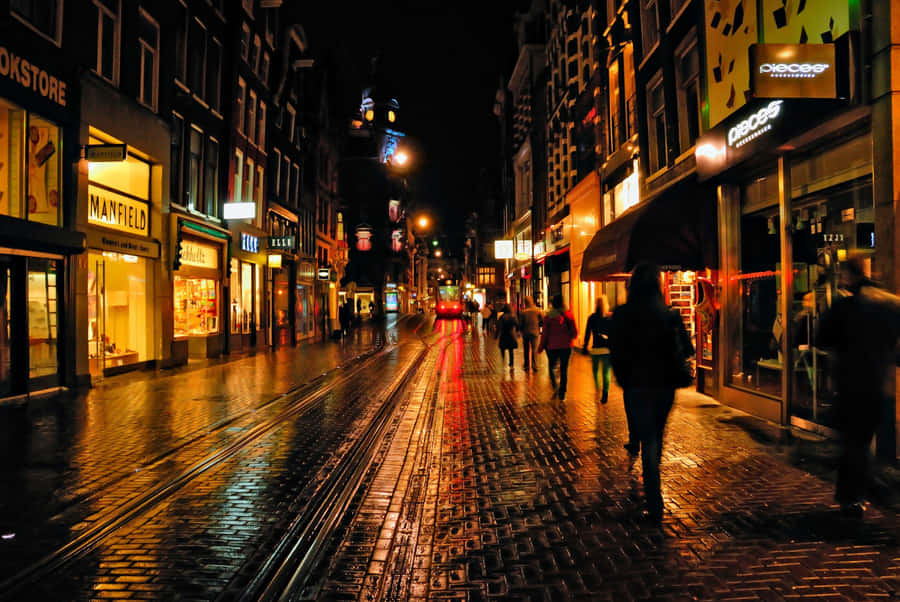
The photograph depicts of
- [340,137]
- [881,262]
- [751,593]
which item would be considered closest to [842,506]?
[751,593]

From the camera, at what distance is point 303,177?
35781 mm

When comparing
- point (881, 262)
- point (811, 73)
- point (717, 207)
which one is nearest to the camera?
point (881, 262)

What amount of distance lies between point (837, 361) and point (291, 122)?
3184cm

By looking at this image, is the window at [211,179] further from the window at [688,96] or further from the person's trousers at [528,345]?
the window at [688,96]

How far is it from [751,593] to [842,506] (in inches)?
70.9

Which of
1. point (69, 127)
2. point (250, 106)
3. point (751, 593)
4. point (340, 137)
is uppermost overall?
point (340, 137)

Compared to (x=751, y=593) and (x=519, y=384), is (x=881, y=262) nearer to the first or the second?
(x=751, y=593)

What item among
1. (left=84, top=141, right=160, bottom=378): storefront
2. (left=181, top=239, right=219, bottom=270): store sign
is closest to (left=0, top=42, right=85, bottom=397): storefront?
(left=84, top=141, right=160, bottom=378): storefront

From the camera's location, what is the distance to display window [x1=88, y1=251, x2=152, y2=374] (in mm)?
15188

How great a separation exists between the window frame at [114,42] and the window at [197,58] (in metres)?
4.56

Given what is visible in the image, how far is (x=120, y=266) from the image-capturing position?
16.6 metres

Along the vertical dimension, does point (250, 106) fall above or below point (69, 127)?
above

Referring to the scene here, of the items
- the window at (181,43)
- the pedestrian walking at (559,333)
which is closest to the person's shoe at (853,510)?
the pedestrian walking at (559,333)

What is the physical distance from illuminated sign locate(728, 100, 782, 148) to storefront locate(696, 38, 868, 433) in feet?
0.05
